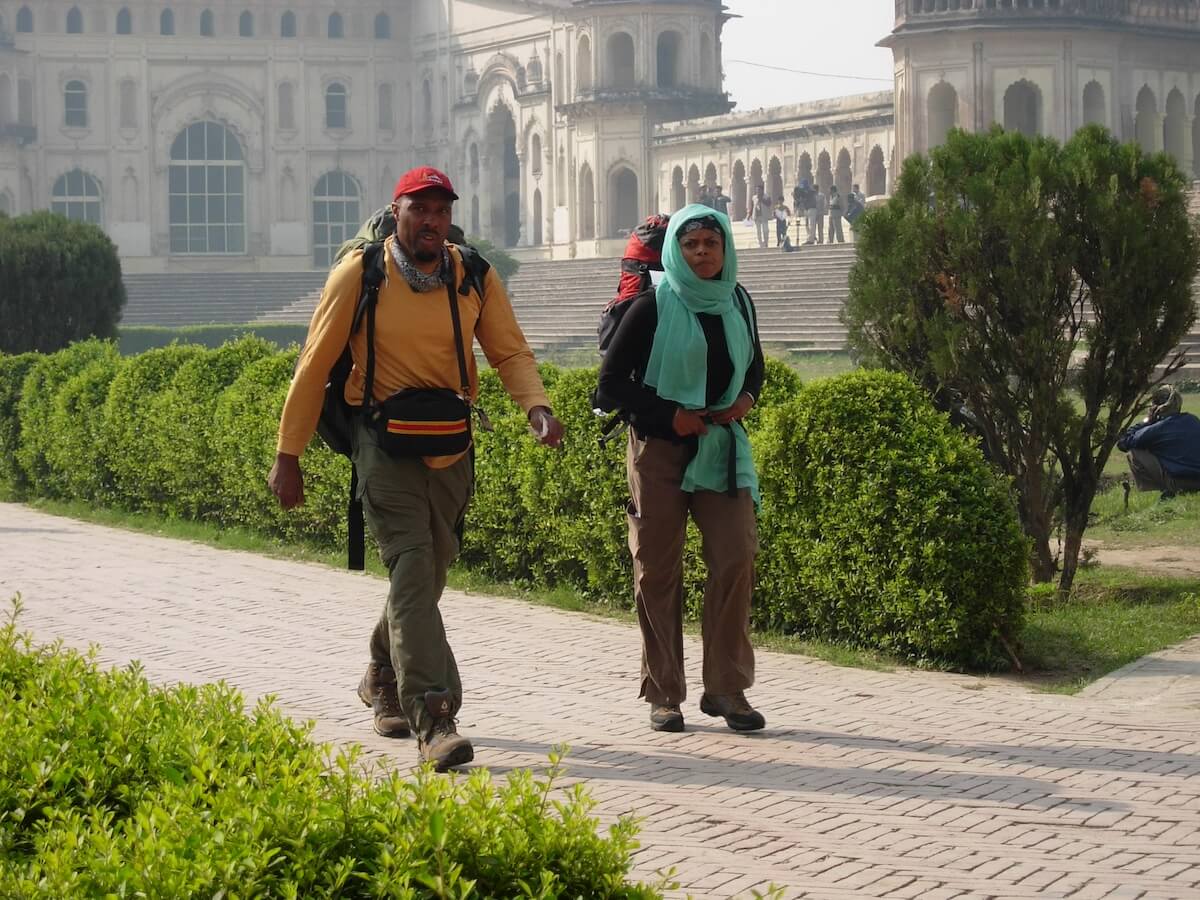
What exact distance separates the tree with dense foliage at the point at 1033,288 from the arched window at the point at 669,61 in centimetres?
4608

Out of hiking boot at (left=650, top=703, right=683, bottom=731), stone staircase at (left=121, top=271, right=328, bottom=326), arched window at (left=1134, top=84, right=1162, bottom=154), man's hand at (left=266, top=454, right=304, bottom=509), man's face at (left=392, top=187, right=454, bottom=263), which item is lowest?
hiking boot at (left=650, top=703, right=683, bottom=731)

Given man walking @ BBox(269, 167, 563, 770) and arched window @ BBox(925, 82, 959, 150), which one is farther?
arched window @ BBox(925, 82, 959, 150)

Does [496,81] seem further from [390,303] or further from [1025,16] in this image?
[390,303]

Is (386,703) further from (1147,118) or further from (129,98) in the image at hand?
(129,98)

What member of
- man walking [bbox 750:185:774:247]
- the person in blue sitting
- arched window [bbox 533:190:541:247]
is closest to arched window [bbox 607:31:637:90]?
arched window [bbox 533:190:541:247]

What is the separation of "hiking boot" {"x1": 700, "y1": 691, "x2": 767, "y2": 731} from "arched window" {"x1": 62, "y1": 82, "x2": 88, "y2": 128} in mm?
57998

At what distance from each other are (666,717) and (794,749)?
409 millimetres

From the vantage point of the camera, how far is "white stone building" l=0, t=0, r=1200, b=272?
174 ft

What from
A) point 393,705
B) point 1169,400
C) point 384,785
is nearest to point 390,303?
point 393,705

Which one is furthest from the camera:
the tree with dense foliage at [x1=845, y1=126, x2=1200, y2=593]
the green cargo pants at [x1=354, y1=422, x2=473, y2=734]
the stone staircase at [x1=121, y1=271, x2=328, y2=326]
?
the stone staircase at [x1=121, y1=271, x2=328, y2=326]

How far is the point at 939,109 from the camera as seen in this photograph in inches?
1512

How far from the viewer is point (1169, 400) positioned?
12.2 meters

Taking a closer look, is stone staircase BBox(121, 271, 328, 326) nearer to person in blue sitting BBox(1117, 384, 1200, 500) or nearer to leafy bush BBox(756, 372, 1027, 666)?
person in blue sitting BBox(1117, 384, 1200, 500)

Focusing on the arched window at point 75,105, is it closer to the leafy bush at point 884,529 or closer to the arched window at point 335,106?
the arched window at point 335,106
